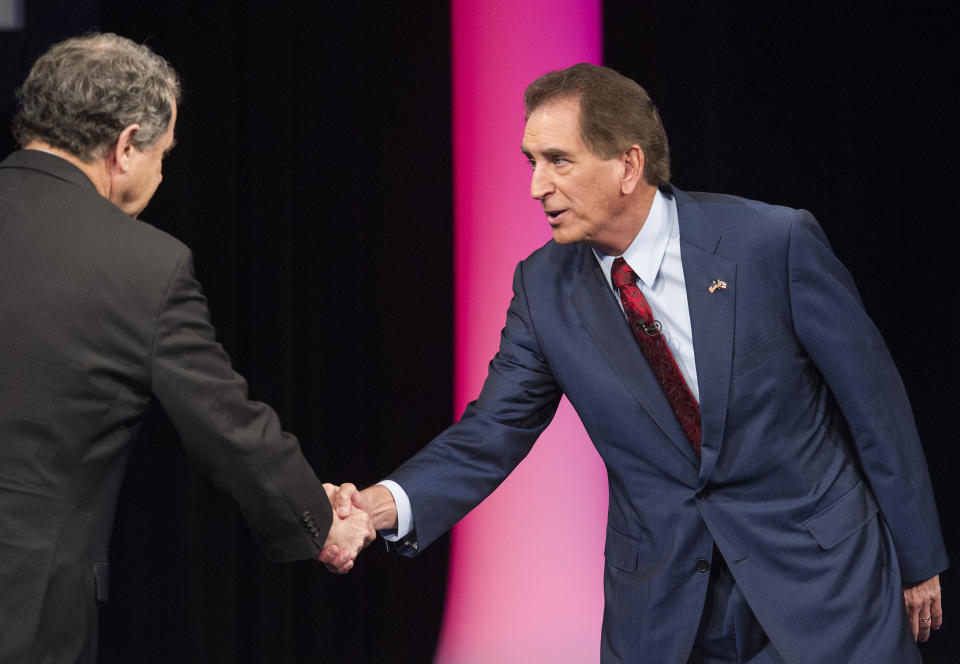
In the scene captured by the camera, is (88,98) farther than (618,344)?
No

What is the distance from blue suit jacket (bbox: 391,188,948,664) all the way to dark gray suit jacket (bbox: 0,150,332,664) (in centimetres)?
79

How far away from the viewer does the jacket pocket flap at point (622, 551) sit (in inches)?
76.5

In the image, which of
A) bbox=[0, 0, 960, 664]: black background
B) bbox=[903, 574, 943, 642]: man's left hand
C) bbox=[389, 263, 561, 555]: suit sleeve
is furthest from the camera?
bbox=[0, 0, 960, 664]: black background

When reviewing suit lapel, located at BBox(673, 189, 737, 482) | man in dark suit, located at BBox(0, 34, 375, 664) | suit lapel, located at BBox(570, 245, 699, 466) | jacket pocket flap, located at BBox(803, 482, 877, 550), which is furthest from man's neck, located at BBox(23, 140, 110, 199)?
jacket pocket flap, located at BBox(803, 482, 877, 550)

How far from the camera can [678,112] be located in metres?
3.04

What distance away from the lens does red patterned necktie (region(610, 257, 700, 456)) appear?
74.9 inches

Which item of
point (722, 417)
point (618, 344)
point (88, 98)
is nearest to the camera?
point (88, 98)

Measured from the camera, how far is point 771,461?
1.87 metres

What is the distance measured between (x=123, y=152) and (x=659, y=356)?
0.96 meters

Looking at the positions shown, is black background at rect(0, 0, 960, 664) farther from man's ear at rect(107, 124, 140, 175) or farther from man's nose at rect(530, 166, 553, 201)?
man's ear at rect(107, 124, 140, 175)

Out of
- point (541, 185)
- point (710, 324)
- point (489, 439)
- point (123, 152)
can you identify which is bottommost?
point (489, 439)

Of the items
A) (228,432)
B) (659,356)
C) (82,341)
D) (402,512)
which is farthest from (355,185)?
(82,341)

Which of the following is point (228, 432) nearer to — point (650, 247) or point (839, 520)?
point (650, 247)

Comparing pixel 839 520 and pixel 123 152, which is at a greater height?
pixel 123 152
